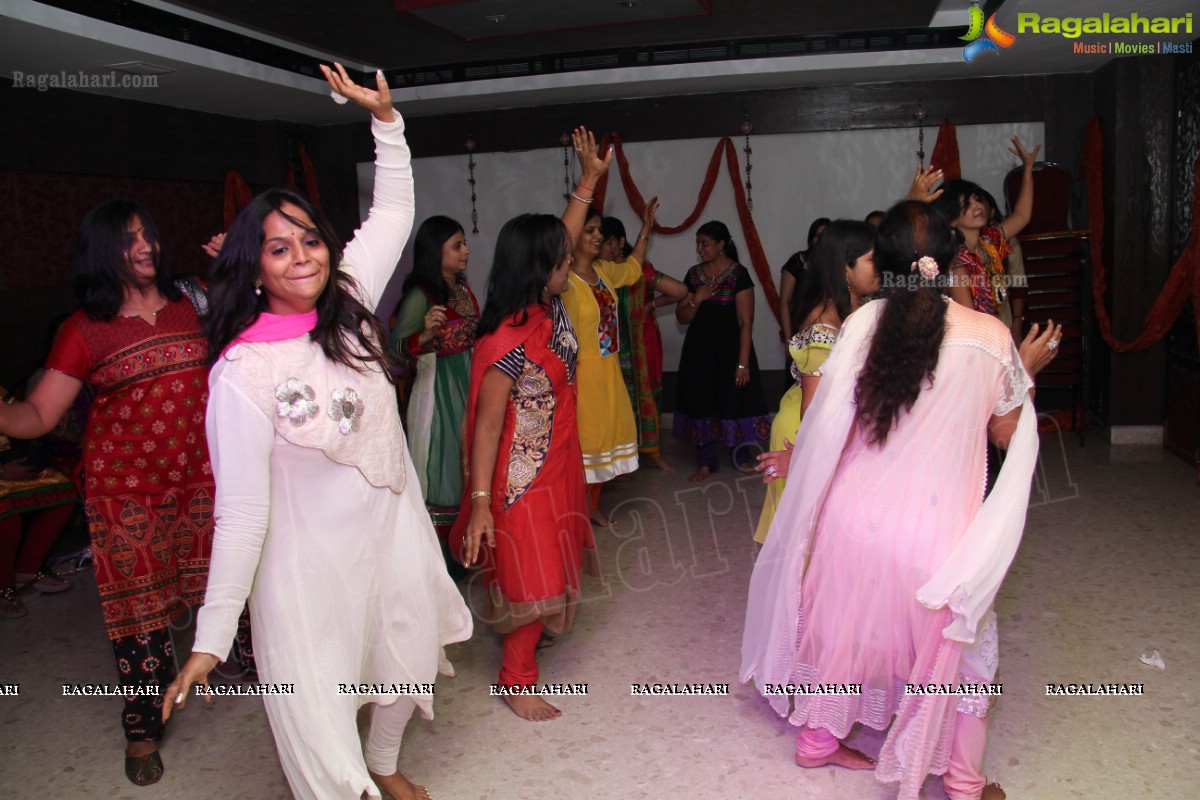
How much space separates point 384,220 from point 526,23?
8.46 ft

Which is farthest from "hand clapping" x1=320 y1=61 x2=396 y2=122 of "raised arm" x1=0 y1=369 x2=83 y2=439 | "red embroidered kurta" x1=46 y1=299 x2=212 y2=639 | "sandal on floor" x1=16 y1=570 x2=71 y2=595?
"sandal on floor" x1=16 y1=570 x2=71 y2=595

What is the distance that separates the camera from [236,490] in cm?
171

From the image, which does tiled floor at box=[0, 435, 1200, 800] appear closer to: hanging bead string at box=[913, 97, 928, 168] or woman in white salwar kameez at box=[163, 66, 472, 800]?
woman in white salwar kameez at box=[163, 66, 472, 800]

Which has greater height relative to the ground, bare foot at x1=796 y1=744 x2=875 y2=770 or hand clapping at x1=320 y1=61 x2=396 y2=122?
hand clapping at x1=320 y1=61 x2=396 y2=122

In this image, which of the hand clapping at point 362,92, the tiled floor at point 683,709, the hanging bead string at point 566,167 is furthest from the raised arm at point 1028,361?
the hanging bead string at point 566,167

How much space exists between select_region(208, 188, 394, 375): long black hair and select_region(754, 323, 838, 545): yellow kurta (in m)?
1.24

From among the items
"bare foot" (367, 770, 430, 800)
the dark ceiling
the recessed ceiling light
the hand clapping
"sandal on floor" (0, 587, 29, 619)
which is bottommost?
"bare foot" (367, 770, 430, 800)

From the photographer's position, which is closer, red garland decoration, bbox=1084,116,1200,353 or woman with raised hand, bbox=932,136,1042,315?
woman with raised hand, bbox=932,136,1042,315

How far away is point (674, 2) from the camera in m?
3.97

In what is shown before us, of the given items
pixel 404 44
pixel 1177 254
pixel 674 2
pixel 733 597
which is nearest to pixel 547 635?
pixel 733 597

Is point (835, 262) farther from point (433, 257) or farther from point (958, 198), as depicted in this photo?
point (433, 257)

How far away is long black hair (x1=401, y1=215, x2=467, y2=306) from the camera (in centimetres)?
332

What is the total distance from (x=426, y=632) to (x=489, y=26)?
126 inches

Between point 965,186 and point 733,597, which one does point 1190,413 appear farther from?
point 733,597
